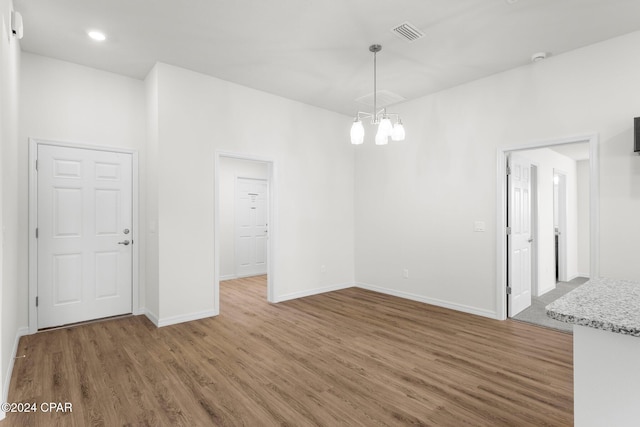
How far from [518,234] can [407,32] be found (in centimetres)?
296

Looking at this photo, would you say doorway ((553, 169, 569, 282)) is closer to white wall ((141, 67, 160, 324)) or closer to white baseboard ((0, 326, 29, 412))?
white wall ((141, 67, 160, 324))

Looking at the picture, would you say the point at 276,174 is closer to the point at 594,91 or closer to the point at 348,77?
the point at 348,77

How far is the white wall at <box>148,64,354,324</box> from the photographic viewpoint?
3963 millimetres

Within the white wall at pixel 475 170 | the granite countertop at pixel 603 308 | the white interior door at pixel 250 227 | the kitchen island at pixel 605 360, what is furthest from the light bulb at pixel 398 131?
the white interior door at pixel 250 227

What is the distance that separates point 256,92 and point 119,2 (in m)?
2.09

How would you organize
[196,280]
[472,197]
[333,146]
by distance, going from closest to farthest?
[196,280] → [472,197] → [333,146]

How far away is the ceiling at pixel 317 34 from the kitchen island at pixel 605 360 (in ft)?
8.80

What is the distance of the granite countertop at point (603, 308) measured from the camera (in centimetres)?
106

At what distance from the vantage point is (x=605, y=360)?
1.15 m

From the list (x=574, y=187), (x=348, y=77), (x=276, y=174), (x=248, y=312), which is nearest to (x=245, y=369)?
(x=248, y=312)

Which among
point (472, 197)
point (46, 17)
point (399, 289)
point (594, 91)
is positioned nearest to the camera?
point (46, 17)

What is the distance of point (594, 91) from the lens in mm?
3402

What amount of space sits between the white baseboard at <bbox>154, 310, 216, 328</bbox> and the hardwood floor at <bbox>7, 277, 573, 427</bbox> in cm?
8

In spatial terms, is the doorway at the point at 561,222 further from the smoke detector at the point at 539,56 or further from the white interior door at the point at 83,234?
the white interior door at the point at 83,234
